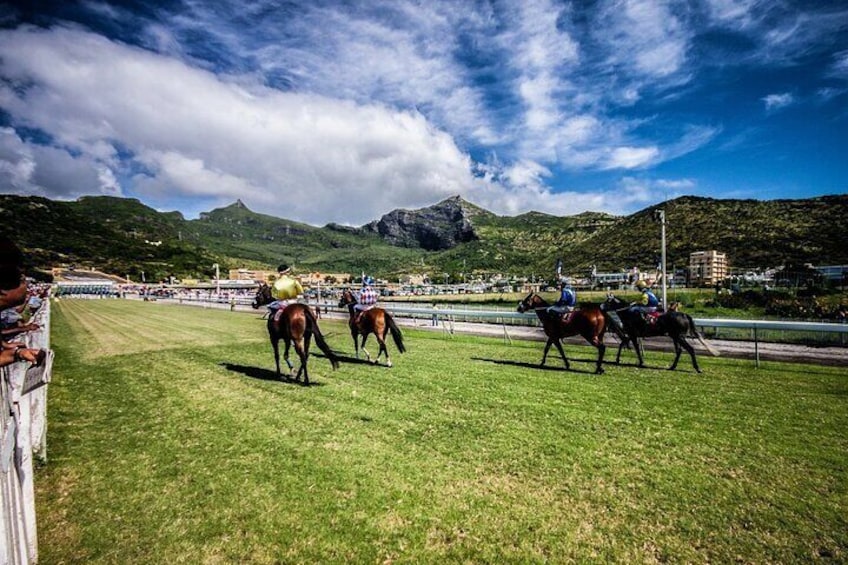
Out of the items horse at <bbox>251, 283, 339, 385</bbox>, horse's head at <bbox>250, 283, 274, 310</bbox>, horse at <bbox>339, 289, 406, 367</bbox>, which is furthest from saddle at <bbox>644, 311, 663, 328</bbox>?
horse's head at <bbox>250, 283, 274, 310</bbox>

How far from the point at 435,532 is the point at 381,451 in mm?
1945

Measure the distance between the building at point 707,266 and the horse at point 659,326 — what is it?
4914 centimetres

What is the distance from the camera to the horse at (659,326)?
11633 mm

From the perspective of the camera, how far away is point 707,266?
57625mm

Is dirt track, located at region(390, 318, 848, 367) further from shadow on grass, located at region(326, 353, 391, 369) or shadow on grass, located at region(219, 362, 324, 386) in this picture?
shadow on grass, located at region(219, 362, 324, 386)

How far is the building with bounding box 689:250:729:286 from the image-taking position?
54906mm

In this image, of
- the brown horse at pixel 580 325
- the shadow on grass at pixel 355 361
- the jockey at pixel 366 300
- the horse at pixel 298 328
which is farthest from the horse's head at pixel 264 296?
the brown horse at pixel 580 325

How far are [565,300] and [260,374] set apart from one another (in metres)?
8.77

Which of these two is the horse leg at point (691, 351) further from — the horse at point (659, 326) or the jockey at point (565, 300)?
the jockey at point (565, 300)

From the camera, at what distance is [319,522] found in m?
3.98

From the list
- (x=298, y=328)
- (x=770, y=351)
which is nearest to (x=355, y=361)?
(x=298, y=328)

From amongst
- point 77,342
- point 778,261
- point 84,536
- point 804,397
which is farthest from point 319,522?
point 778,261

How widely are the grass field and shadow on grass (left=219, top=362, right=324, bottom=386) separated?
1.28ft

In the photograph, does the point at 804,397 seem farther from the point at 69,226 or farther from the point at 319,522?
the point at 69,226
